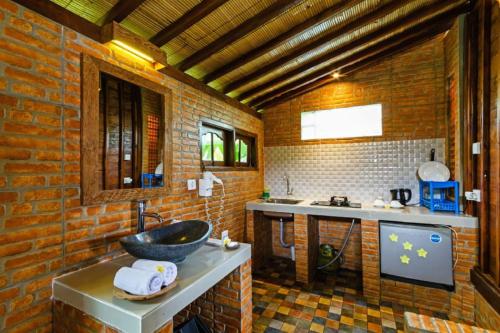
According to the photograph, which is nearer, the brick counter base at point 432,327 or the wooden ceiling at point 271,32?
the brick counter base at point 432,327

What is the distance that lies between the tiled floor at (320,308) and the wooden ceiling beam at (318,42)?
2.54m

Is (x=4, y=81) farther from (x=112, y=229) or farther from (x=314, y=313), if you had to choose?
(x=314, y=313)

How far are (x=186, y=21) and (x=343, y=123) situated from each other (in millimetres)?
2550

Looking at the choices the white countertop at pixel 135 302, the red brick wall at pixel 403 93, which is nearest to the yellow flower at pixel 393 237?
the red brick wall at pixel 403 93

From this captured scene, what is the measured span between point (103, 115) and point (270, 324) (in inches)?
89.3

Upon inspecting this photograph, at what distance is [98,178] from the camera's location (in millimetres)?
1474

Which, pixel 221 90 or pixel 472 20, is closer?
pixel 472 20

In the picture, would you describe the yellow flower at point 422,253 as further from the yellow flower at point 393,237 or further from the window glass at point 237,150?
the window glass at point 237,150

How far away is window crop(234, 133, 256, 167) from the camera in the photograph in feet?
10.5

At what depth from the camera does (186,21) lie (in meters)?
1.71

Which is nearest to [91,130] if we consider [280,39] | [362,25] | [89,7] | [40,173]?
[40,173]

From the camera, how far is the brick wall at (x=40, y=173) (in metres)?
1.11

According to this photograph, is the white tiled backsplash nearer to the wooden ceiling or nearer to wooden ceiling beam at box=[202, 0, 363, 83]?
the wooden ceiling

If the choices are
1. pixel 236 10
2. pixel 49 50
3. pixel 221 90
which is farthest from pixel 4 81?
pixel 221 90
